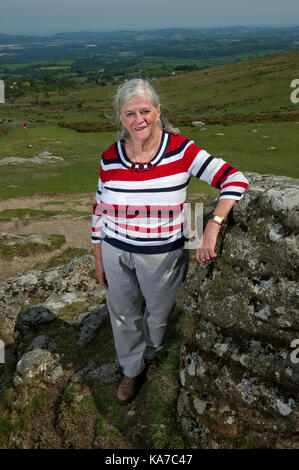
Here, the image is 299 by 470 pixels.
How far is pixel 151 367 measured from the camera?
22.2ft

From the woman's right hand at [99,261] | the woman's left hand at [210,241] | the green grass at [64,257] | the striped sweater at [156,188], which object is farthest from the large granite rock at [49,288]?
the woman's left hand at [210,241]

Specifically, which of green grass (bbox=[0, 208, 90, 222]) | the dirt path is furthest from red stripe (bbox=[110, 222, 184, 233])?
green grass (bbox=[0, 208, 90, 222])

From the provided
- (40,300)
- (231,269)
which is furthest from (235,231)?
(40,300)

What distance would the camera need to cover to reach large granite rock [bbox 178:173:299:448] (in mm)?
4406

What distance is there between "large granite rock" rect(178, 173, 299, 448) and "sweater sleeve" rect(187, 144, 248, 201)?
0.89 ft

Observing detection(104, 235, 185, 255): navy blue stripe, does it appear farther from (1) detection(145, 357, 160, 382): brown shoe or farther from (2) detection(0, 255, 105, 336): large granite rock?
(2) detection(0, 255, 105, 336): large granite rock

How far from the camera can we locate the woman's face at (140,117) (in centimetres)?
487

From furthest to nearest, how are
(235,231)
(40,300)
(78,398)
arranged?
(40,300)
(78,398)
(235,231)

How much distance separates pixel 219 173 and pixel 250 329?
220 cm

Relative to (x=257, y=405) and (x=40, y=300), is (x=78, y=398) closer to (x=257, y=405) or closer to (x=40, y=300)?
(x=257, y=405)

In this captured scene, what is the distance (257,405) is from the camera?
4754mm

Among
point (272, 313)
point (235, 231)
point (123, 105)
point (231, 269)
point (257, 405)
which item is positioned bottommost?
point (257, 405)

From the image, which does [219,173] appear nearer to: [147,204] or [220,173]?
[220,173]
